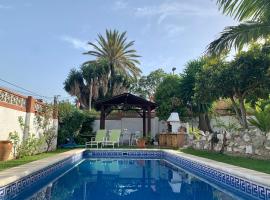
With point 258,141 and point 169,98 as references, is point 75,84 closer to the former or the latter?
point 169,98

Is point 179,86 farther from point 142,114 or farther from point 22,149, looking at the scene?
point 22,149

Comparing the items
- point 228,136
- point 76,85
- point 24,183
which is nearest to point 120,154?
point 228,136

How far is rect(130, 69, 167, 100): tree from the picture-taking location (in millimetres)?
42188

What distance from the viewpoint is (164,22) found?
16188 millimetres

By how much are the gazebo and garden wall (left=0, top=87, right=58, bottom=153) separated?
6.94 metres

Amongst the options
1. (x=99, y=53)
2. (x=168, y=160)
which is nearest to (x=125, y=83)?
(x=99, y=53)

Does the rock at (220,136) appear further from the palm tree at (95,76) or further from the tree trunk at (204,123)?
the palm tree at (95,76)

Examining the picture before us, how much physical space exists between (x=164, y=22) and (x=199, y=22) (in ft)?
12.2

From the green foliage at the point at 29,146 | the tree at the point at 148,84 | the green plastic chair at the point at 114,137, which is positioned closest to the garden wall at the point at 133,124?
the green plastic chair at the point at 114,137

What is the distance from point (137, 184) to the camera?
26.0 ft

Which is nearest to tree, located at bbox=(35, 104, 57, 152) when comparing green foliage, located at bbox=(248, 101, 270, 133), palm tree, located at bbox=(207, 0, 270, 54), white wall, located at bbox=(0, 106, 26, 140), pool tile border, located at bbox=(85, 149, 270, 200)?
white wall, located at bbox=(0, 106, 26, 140)

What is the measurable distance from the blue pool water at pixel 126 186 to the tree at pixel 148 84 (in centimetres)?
3193

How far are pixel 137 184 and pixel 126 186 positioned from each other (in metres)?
0.43

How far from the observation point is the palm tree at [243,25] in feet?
23.1
